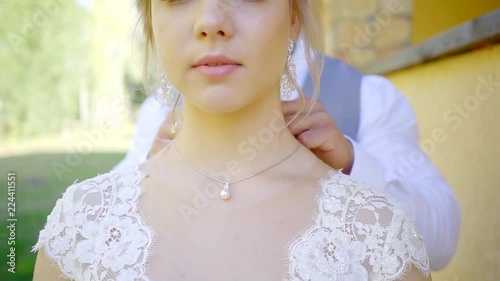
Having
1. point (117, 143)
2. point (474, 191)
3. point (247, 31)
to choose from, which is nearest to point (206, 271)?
point (247, 31)

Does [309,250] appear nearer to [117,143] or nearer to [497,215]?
[497,215]

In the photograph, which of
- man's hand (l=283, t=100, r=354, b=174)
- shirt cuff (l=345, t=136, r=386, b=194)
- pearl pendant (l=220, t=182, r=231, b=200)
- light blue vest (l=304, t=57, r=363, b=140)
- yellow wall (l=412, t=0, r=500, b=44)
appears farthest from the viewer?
yellow wall (l=412, t=0, r=500, b=44)

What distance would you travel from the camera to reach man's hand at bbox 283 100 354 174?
1495mm

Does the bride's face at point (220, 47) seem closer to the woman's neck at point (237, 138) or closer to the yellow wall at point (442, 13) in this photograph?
the woman's neck at point (237, 138)

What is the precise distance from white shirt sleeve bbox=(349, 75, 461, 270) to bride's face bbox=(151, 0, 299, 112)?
2.05ft

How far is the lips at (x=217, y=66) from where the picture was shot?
117cm

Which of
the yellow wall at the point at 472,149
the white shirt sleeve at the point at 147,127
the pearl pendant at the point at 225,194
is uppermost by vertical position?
the pearl pendant at the point at 225,194

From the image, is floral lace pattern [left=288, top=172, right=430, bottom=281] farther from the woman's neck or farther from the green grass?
the green grass

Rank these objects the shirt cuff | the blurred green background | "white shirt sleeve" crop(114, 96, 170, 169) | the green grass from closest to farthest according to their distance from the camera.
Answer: the shirt cuff → "white shirt sleeve" crop(114, 96, 170, 169) → the green grass → the blurred green background

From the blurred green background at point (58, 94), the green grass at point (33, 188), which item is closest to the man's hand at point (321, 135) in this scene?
the green grass at point (33, 188)

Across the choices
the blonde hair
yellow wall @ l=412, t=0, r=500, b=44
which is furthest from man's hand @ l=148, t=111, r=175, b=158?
yellow wall @ l=412, t=0, r=500, b=44

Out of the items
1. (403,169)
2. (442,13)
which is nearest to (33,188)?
(442,13)

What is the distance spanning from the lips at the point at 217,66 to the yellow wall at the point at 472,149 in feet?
3.67

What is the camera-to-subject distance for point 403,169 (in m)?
2.08
